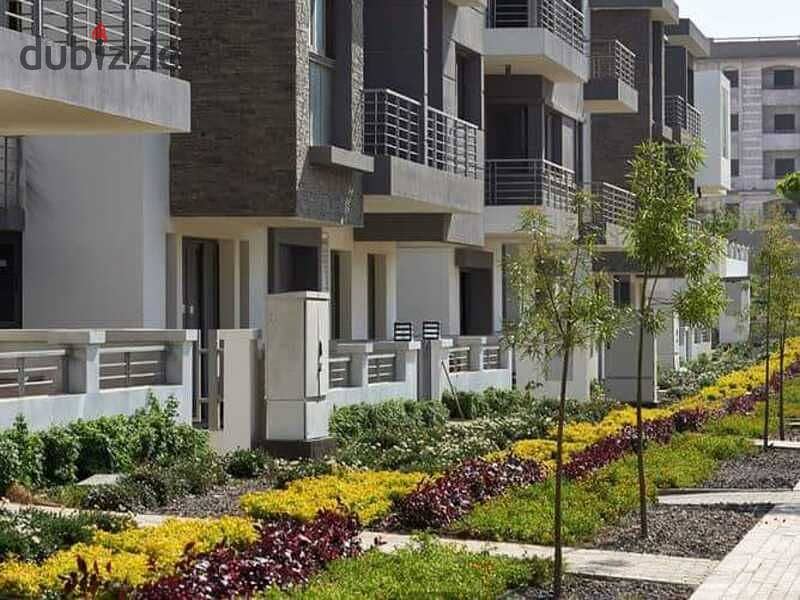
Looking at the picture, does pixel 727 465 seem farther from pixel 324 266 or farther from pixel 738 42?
pixel 738 42

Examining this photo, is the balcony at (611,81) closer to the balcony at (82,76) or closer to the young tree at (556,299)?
the balcony at (82,76)

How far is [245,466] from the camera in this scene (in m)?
21.1

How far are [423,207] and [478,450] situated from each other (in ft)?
32.2

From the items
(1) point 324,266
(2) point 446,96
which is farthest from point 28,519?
(2) point 446,96

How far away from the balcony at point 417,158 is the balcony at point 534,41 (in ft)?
9.34

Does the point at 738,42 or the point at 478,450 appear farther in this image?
the point at 738,42

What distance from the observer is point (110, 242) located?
26188 mm

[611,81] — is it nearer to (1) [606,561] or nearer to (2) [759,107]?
(1) [606,561]

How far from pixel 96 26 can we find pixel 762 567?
28.7ft

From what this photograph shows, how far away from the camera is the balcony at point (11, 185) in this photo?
85.7ft

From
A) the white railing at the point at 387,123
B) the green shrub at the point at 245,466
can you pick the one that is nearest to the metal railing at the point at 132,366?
the green shrub at the point at 245,466

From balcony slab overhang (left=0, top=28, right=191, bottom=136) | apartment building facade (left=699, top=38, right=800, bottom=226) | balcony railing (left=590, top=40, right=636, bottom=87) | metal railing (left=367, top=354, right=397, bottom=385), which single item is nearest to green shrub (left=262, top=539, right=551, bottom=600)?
balcony slab overhang (left=0, top=28, right=191, bottom=136)

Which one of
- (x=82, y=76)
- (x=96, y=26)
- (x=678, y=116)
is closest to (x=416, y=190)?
(x=96, y=26)

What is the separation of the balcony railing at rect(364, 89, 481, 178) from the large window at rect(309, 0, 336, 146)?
1266mm
